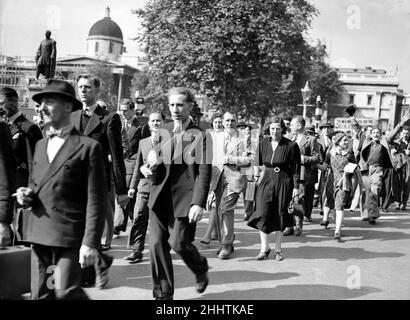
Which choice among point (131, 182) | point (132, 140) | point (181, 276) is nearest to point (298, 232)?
point (132, 140)

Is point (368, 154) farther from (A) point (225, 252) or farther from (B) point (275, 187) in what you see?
(A) point (225, 252)

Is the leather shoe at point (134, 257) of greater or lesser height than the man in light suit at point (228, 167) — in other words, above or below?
below

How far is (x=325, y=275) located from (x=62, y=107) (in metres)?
4.30

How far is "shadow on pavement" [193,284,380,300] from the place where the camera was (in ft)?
19.1

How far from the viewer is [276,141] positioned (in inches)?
328

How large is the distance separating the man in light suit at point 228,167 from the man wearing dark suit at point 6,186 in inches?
161

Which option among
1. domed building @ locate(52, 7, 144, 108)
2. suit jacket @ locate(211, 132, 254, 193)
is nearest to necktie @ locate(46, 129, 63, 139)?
suit jacket @ locate(211, 132, 254, 193)

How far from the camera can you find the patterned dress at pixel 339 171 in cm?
988

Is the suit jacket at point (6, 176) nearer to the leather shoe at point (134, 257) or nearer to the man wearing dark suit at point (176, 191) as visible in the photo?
→ the man wearing dark suit at point (176, 191)

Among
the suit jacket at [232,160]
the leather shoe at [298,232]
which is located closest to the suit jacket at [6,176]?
the suit jacket at [232,160]

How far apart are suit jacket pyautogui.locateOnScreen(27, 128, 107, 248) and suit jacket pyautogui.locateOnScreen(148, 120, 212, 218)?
4.26 ft

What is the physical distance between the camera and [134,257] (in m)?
7.30

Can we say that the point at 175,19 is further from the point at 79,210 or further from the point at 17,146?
the point at 79,210

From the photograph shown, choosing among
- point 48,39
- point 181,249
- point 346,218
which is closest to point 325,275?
point 181,249
